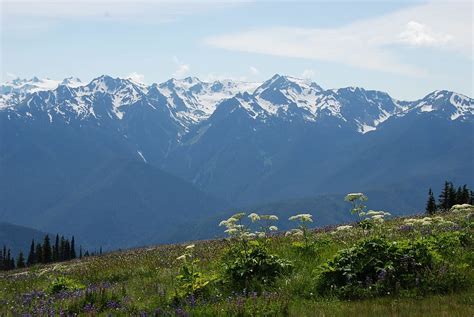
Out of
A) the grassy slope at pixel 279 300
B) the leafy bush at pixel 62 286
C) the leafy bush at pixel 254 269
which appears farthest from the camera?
the leafy bush at pixel 62 286

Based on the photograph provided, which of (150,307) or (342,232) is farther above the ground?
(342,232)

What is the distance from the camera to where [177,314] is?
10.6m

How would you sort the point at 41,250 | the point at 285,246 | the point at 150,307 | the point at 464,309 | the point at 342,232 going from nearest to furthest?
1. the point at 464,309
2. the point at 150,307
3. the point at 285,246
4. the point at 342,232
5. the point at 41,250

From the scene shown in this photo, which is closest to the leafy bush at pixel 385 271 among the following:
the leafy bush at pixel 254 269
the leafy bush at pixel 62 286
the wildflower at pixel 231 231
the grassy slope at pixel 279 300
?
the grassy slope at pixel 279 300

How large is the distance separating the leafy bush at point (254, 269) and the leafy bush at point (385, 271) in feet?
4.34

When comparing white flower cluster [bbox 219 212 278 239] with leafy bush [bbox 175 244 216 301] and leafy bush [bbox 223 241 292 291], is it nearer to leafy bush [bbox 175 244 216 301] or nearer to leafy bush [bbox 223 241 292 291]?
leafy bush [bbox 223 241 292 291]

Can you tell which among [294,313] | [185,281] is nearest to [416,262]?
[294,313]

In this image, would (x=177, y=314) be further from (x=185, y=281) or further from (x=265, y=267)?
(x=265, y=267)

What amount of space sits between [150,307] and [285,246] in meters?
6.59

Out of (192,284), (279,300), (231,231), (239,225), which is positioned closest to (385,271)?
(279,300)

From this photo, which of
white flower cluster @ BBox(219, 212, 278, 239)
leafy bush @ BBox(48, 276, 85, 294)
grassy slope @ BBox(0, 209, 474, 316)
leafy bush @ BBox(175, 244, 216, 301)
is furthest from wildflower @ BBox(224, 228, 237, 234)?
leafy bush @ BBox(48, 276, 85, 294)

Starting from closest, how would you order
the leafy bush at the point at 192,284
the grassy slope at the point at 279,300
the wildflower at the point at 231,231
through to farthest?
the grassy slope at the point at 279,300
the leafy bush at the point at 192,284
the wildflower at the point at 231,231

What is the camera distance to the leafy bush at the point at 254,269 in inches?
507

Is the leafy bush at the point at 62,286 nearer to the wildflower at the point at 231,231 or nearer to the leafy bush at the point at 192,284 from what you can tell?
the leafy bush at the point at 192,284
